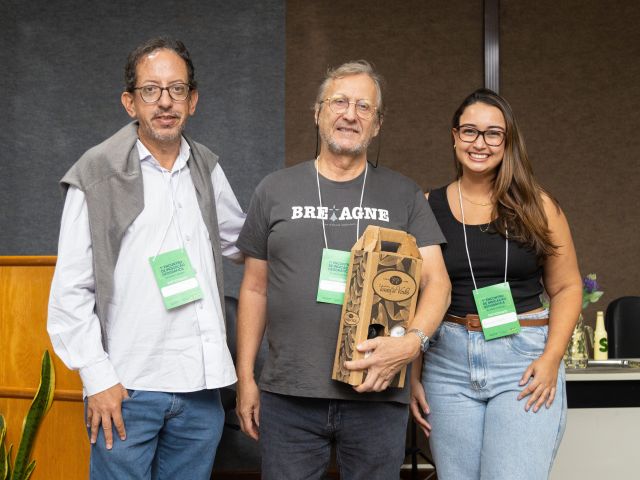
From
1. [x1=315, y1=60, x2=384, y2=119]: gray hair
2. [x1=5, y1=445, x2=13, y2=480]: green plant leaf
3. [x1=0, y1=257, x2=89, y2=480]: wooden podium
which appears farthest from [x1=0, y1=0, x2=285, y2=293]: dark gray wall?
[x1=315, y1=60, x2=384, y2=119]: gray hair

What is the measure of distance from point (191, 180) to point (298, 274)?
405mm

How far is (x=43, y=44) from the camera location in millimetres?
4098

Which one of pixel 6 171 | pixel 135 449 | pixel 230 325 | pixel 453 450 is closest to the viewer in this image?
pixel 135 449

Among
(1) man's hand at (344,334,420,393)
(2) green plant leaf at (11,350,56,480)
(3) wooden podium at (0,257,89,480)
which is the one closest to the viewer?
(1) man's hand at (344,334,420,393)

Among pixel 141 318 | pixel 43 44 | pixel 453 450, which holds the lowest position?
pixel 453 450

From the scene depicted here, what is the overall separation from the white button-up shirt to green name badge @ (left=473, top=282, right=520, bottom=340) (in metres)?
0.68

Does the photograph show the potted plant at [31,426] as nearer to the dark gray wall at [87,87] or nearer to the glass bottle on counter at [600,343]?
the dark gray wall at [87,87]

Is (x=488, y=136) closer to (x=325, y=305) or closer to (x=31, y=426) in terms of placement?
(x=325, y=305)

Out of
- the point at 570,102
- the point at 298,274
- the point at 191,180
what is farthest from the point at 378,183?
the point at 570,102

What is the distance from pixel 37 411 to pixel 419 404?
1.14 meters

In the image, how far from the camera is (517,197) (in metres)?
1.93

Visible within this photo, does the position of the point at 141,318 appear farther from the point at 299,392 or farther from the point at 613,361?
the point at 613,361

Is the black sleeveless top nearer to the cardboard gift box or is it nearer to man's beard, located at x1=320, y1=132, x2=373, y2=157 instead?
the cardboard gift box

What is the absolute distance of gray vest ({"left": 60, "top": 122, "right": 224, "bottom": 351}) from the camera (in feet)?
5.47
